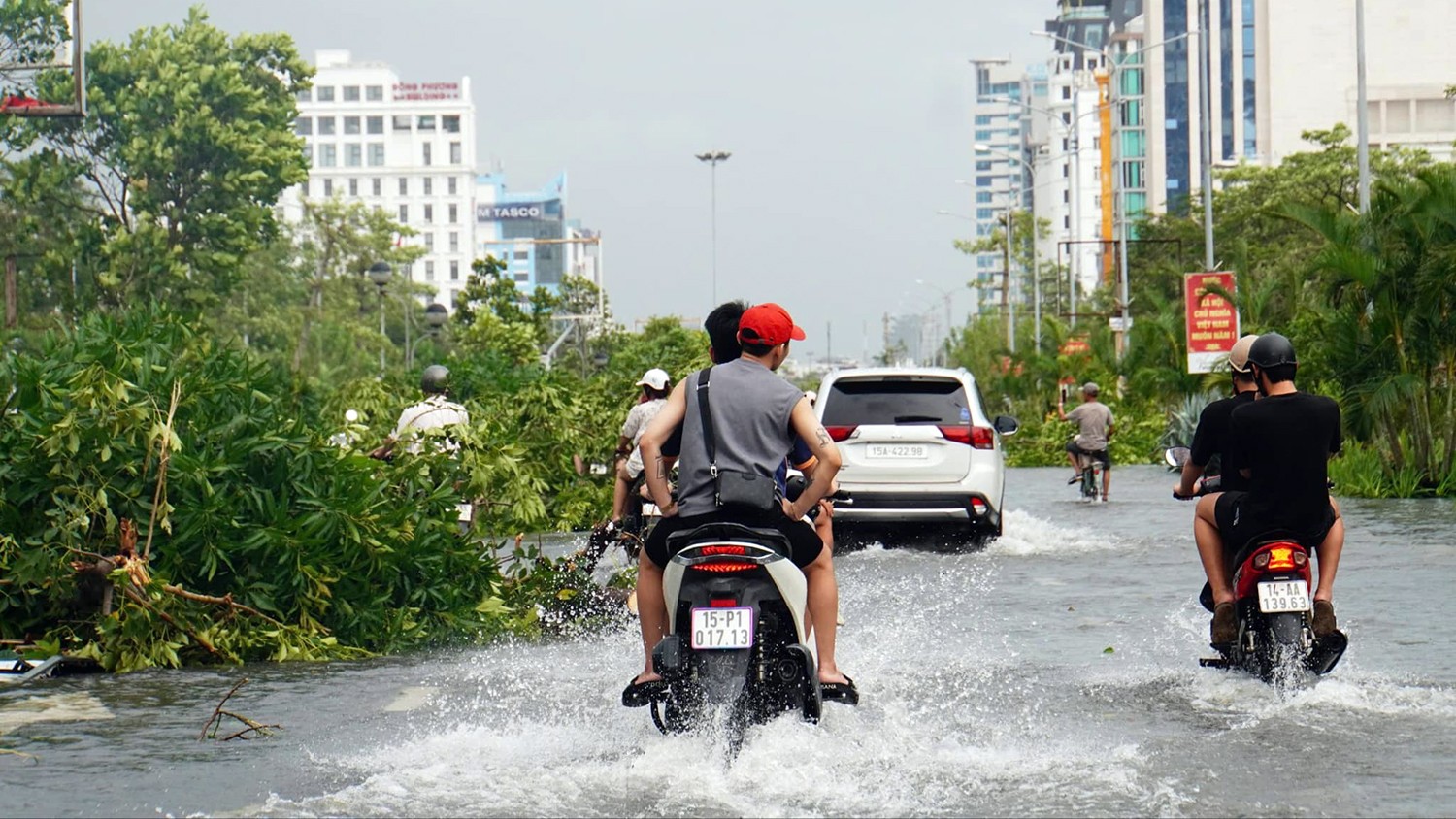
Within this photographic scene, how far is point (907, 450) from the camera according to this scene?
19.4 metres

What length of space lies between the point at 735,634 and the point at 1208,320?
111 ft

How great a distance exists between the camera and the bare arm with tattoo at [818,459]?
25.6 feet

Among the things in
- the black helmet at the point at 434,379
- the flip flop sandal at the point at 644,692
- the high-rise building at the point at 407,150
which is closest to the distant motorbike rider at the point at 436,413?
the black helmet at the point at 434,379

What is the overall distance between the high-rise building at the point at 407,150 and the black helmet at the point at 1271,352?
18862cm

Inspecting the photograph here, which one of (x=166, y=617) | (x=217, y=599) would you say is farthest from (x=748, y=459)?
(x=166, y=617)

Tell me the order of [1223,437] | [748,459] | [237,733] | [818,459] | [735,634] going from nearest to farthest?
[735,634] → [748,459] → [818,459] → [237,733] → [1223,437]

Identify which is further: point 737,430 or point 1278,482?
point 1278,482

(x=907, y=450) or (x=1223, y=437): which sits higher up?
(x=1223, y=437)

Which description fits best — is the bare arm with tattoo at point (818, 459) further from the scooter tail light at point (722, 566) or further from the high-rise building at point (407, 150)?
the high-rise building at point (407, 150)

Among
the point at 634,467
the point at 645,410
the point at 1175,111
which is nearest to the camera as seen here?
the point at 634,467

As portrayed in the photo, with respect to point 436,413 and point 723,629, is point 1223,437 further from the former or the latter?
point 436,413

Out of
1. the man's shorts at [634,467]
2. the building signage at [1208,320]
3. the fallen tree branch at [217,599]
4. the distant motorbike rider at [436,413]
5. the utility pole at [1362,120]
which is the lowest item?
the fallen tree branch at [217,599]

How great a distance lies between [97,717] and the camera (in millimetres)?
9422

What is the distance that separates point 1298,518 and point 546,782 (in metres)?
3.67
